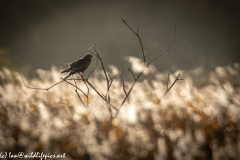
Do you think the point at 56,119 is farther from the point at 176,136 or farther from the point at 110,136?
the point at 176,136

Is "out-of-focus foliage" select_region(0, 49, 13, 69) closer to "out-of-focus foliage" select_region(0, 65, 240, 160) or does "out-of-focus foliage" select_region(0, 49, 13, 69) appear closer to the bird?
"out-of-focus foliage" select_region(0, 65, 240, 160)

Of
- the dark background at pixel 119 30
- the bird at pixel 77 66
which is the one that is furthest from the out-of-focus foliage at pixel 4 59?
the bird at pixel 77 66

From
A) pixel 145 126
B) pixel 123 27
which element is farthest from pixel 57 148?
pixel 123 27

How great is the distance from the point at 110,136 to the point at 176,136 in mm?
629

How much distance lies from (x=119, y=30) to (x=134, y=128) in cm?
1358

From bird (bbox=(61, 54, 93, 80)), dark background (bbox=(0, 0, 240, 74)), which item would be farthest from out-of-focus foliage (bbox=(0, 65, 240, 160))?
dark background (bbox=(0, 0, 240, 74))

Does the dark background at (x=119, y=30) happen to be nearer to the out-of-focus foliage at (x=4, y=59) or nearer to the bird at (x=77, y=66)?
the out-of-focus foliage at (x=4, y=59)

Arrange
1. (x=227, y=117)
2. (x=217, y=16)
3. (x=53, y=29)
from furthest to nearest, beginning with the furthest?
(x=53, y=29)
(x=217, y=16)
(x=227, y=117)

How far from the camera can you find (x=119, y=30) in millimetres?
15484

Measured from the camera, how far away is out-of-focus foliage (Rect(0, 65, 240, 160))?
84.9 inches

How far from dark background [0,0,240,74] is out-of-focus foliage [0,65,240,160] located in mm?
9442

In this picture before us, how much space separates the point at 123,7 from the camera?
17.4m

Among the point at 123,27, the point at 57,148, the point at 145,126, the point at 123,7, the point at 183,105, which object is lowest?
the point at 57,148

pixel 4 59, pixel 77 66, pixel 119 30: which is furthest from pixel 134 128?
pixel 119 30
